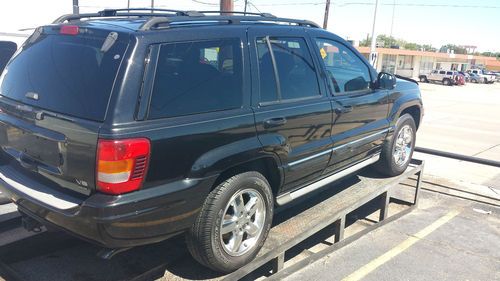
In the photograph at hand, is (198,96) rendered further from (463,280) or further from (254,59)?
(463,280)

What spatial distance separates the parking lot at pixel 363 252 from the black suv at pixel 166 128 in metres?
0.55

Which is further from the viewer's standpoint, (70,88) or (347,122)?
(347,122)

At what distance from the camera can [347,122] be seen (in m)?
4.18

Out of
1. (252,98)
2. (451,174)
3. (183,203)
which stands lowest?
(451,174)

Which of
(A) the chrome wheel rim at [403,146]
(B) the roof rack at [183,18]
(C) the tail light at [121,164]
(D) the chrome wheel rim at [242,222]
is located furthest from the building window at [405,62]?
(C) the tail light at [121,164]

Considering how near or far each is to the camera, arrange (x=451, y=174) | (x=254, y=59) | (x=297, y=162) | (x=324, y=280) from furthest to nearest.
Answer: (x=451, y=174) → (x=324, y=280) → (x=297, y=162) → (x=254, y=59)

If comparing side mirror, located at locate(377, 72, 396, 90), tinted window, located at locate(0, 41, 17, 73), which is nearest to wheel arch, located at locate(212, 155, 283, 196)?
side mirror, located at locate(377, 72, 396, 90)

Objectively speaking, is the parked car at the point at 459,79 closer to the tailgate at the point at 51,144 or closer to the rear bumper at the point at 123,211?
the rear bumper at the point at 123,211

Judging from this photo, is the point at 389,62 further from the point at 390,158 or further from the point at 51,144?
the point at 51,144

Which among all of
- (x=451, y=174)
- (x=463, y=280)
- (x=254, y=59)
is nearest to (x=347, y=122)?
(x=254, y=59)

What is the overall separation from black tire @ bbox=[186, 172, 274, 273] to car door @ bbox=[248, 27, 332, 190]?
0.34 m

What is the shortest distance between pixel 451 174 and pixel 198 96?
21.9 ft

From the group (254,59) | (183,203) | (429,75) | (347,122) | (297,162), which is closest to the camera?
(183,203)

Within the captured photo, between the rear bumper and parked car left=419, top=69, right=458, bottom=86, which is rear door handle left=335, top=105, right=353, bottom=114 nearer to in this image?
the rear bumper
